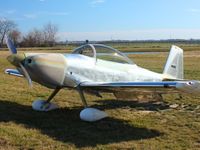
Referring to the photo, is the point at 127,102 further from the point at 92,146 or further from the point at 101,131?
the point at 92,146

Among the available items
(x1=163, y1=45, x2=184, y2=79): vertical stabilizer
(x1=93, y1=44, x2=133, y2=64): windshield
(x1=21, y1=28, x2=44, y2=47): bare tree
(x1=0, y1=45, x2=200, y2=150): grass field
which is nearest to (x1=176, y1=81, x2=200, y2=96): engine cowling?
(x1=0, y1=45, x2=200, y2=150): grass field

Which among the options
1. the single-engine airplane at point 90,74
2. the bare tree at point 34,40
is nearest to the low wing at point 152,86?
the single-engine airplane at point 90,74

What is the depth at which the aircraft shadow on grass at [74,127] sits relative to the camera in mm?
6942

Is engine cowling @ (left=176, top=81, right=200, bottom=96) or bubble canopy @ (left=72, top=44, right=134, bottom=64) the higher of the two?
bubble canopy @ (left=72, top=44, right=134, bottom=64)

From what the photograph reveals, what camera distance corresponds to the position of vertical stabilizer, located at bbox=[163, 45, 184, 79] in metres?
11.2

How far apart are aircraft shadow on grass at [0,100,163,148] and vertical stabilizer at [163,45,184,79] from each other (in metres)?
3.20

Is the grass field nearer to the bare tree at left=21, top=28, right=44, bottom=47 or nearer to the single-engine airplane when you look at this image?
the single-engine airplane

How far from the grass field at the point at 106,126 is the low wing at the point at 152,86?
784mm

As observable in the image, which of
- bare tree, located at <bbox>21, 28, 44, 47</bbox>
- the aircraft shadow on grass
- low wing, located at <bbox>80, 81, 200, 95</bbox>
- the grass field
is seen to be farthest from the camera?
bare tree, located at <bbox>21, 28, 44, 47</bbox>

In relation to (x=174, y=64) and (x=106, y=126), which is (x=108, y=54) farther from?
(x=174, y=64)

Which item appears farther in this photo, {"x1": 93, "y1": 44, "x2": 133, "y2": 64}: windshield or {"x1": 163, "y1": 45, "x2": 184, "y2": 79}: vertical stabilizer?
{"x1": 163, "y1": 45, "x2": 184, "y2": 79}: vertical stabilizer

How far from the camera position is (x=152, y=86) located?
25.4ft

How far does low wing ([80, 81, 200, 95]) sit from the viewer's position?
7.07 m

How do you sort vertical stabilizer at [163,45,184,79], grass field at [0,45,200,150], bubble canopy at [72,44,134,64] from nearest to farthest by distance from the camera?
grass field at [0,45,200,150]
bubble canopy at [72,44,134,64]
vertical stabilizer at [163,45,184,79]
